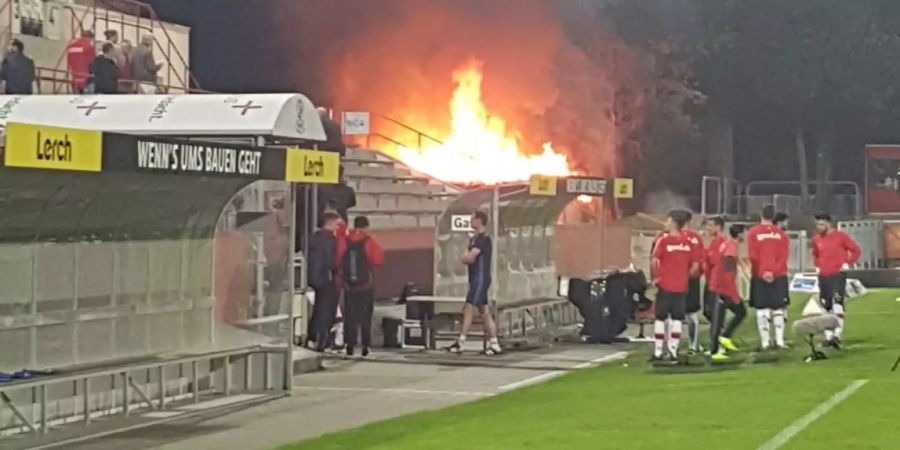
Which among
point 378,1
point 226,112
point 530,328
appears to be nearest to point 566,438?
point 226,112

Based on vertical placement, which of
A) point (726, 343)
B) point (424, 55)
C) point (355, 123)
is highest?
point (424, 55)

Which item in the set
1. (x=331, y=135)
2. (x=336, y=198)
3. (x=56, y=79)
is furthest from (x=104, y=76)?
(x=336, y=198)

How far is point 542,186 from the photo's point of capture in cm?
2412

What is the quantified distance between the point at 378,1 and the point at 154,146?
32.7m

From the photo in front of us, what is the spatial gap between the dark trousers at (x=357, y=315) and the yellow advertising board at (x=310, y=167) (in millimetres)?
5161

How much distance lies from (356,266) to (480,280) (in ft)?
5.45

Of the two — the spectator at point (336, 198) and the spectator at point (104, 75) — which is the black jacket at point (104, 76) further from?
the spectator at point (336, 198)

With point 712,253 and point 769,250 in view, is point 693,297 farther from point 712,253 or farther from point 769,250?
point 769,250

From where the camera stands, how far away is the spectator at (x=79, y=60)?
2762cm

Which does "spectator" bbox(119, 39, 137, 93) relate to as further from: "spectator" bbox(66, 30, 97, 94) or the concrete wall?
the concrete wall

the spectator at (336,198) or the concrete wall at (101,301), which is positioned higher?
the spectator at (336,198)

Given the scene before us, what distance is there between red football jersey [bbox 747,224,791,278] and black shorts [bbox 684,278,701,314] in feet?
3.19

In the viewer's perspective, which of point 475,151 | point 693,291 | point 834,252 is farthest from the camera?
point 475,151

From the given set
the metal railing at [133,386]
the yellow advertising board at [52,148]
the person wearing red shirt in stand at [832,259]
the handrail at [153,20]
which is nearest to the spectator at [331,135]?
the person wearing red shirt in stand at [832,259]
